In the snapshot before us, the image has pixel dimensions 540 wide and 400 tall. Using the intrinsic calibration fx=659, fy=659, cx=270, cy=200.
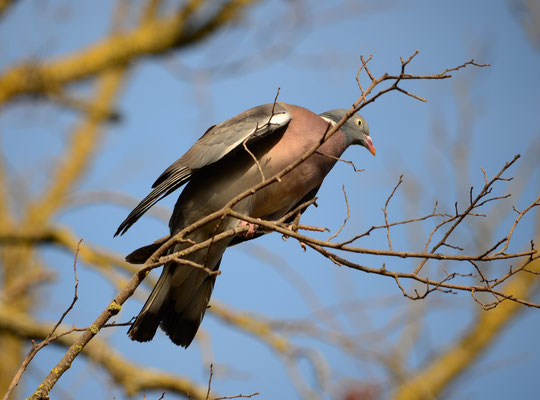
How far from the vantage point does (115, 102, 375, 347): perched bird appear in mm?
3637

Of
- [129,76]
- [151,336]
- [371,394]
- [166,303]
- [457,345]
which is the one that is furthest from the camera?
[129,76]

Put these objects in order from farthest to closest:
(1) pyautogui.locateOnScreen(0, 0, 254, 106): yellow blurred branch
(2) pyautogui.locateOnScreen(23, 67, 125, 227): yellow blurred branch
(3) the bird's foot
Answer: (2) pyautogui.locateOnScreen(23, 67, 125, 227): yellow blurred branch < (1) pyautogui.locateOnScreen(0, 0, 254, 106): yellow blurred branch < (3) the bird's foot

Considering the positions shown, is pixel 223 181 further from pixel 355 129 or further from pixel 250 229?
pixel 355 129

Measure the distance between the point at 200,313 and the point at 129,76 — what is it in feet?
21.7

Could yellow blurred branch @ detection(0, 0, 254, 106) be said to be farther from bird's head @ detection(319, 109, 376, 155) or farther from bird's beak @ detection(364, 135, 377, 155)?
bird's beak @ detection(364, 135, 377, 155)

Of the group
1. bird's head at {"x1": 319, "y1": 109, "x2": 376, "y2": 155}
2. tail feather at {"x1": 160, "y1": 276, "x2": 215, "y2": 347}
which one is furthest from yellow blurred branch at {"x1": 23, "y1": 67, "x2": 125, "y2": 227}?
tail feather at {"x1": 160, "y1": 276, "x2": 215, "y2": 347}

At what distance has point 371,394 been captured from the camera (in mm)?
4375

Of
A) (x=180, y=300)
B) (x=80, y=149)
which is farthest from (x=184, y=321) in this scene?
(x=80, y=149)

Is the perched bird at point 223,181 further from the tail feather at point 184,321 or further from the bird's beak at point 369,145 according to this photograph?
the bird's beak at point 369,145

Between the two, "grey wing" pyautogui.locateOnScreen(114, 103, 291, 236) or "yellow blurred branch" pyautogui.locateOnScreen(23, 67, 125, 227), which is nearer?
"grey wing" pyautogui.locateOnScreen(114, 103, 291, 236)

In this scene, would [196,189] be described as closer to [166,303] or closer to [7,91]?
[166,303]

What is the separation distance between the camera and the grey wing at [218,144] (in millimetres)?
3600

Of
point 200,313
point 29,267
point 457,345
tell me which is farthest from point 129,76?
point 200,313

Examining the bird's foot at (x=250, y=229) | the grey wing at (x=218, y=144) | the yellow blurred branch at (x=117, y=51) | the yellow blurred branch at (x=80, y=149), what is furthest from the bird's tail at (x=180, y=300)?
the yellow blurred branch at (x=80, y=149)
